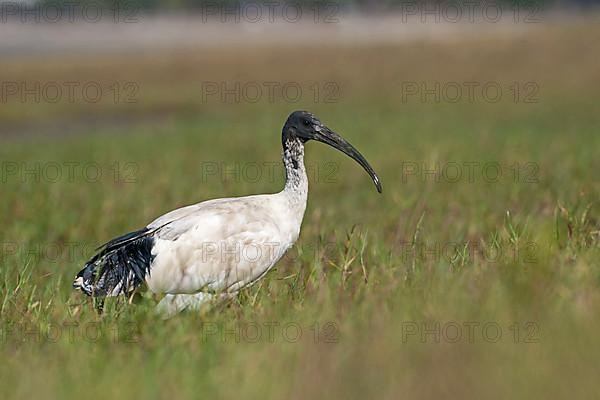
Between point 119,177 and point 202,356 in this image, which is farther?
point 119,177

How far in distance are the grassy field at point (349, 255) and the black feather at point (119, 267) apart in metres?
0.21

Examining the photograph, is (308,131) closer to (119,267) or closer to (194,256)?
(194,256)

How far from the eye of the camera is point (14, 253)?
893 centimetres

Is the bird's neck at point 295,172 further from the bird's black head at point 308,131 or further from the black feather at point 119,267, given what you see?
the black feather at point 119,267

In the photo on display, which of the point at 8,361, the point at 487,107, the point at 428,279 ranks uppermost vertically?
the point at 487,107

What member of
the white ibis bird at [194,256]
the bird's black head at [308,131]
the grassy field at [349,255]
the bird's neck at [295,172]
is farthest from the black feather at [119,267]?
the bird's black head at [308,131]

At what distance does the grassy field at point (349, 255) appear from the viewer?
131 inches

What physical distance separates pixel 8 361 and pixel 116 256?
1.51 meters

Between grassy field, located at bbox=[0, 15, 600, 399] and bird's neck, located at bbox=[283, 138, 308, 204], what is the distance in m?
0.41

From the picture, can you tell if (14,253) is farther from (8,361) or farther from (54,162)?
(54,162)

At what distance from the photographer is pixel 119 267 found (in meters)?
5.42

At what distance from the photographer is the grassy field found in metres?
3.33

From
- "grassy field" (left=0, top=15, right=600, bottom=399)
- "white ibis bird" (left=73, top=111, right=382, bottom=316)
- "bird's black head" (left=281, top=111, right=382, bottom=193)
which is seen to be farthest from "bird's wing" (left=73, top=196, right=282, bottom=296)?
"bird's black head" (left=281, top=111, right=382, bottom=193)

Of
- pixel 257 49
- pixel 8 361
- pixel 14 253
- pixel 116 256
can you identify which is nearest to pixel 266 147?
pixel 14 253
